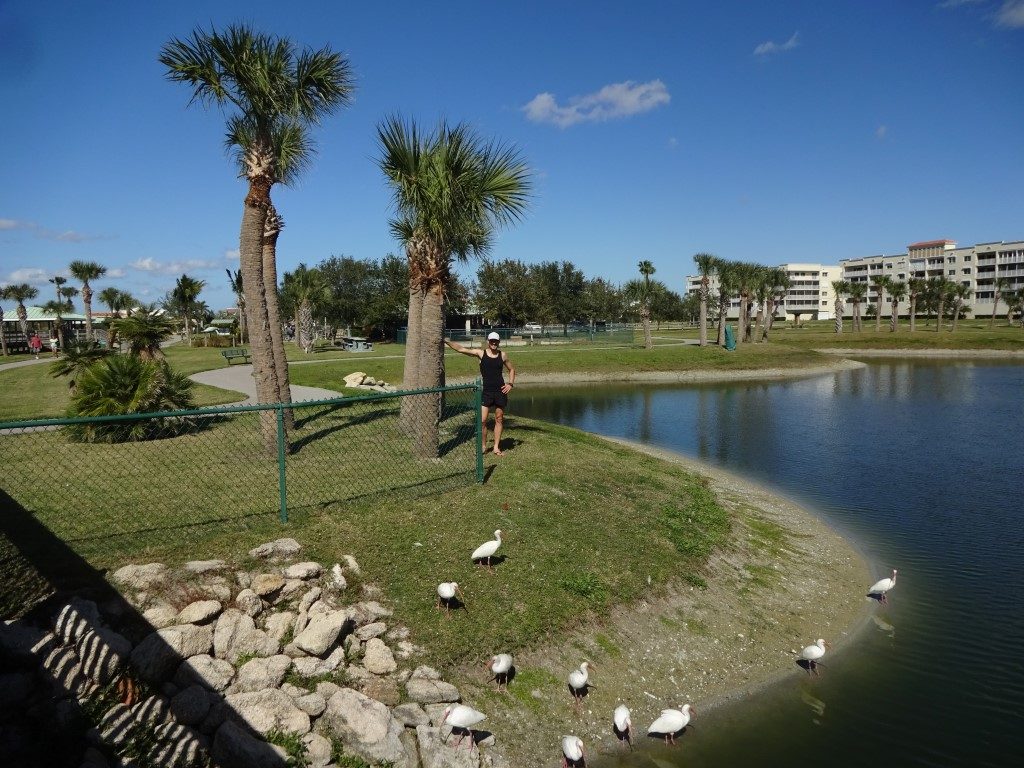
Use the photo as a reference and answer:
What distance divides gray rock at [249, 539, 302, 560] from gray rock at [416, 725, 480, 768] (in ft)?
9.18

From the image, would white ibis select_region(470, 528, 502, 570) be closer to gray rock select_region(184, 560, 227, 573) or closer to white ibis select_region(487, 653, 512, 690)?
white ibis select_region(487, 653, 512, 690)

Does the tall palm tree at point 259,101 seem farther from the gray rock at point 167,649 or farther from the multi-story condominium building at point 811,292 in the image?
the multi-story condominium building at point 811,292

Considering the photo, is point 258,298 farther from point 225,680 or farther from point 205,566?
point 225,680

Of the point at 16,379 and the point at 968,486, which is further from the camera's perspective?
the point at 16,379

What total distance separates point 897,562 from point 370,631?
10.6m

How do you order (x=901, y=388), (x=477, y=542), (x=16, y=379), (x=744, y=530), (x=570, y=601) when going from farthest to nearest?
(x=901, y=388) → (x=16, y=379) → (x=744, y=530) → (x=477, y=542) → (x=570, y=601)

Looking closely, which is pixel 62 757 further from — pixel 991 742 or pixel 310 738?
pixel 991 742

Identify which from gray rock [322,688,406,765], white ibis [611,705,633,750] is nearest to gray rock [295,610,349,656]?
gray rock [322,688,406,765]

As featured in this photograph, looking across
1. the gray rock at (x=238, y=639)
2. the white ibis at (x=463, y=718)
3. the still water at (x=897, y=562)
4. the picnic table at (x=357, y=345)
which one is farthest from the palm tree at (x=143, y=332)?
the picnic table at (x=357, y=345)

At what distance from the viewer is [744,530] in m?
13.3

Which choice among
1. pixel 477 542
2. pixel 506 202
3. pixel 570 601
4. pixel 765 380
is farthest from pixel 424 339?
pixel 765 380

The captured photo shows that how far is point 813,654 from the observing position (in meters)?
8.62

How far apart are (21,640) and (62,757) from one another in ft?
4.20

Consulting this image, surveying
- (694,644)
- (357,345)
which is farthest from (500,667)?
(357,345)
